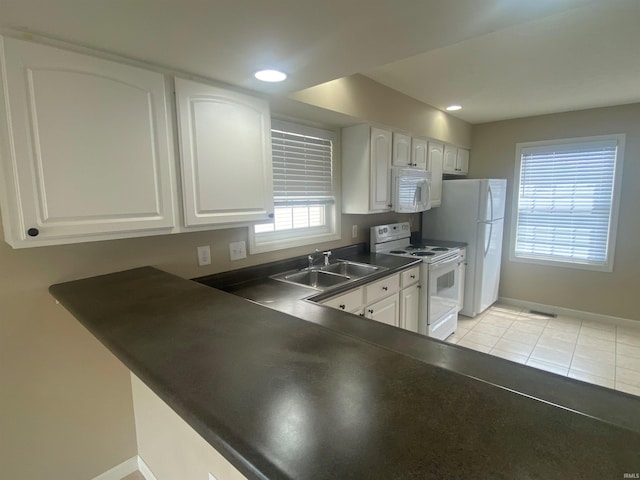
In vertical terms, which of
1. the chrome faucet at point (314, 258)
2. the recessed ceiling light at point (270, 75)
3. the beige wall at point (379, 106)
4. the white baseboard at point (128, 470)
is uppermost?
the beige wall at point (379, 106)

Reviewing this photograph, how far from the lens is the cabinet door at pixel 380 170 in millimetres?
2752

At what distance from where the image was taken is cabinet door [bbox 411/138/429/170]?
3.25 m

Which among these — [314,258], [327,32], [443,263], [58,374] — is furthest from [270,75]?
[443,263]

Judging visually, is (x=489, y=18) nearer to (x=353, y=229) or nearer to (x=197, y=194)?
(x=197, y=194)

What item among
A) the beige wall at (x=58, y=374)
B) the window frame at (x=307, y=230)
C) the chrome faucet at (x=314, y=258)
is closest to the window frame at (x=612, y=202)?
the window frame at (x=307, y=230)

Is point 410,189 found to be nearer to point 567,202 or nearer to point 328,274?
point 328,274

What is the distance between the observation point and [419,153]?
3346 millimetres

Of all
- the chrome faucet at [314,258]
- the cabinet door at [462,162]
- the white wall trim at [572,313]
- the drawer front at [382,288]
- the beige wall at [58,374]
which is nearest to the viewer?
the beige wall at [58,374]

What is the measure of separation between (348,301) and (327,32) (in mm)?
1520

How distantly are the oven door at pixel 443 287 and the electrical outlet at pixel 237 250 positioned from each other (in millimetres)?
1716

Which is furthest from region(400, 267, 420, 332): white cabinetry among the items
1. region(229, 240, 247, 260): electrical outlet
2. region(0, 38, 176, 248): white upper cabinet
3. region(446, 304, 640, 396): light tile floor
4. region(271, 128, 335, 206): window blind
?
region(0, 38, 176, 248): white upper cabinet

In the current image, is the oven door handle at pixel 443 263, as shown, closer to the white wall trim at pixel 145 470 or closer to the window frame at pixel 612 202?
the window frame at pixel 612 202

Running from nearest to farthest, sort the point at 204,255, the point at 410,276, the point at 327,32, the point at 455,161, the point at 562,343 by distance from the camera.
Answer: the point at 327,32, the point at 204,255, the point at 410,276, the point at 562,343, the point at 455,161

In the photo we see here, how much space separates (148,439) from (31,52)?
5.83 ft
